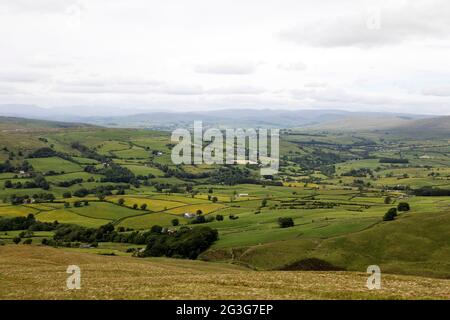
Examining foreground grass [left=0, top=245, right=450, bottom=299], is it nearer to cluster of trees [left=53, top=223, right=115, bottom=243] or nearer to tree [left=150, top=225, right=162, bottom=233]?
cluster of trees [left=53, top=223, right=115, bottom=243]

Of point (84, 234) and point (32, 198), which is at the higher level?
point (32, 198)

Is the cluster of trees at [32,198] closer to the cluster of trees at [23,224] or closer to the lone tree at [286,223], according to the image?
the cluster of trees at [23,224]

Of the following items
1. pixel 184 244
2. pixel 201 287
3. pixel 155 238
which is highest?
pixel 201 287

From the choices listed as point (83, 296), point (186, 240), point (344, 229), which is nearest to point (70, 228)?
point (186, 240)

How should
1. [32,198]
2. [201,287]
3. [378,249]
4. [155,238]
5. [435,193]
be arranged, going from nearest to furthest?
[201,287] → [378,249] → [155,238] → [435,193] → [32,198]

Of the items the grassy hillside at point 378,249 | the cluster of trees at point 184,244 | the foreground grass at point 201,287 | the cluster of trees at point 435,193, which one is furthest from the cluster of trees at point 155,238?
the cluster of trees at point 435,193

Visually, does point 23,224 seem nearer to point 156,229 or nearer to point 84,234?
point 84,234

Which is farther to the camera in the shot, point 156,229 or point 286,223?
point 156,229

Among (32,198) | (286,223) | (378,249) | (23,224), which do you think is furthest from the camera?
(32,198)

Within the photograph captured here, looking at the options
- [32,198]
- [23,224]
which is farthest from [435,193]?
[32,198]

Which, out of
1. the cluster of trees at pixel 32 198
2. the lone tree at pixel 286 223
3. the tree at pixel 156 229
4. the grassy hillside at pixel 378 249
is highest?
the grassy hillside at pixel 378 249
